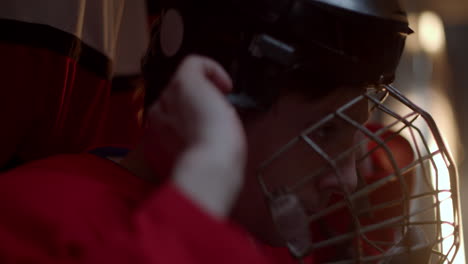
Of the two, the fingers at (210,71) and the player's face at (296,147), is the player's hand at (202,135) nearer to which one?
the fingers at (210,71)

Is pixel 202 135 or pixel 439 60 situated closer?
pixel 202 135

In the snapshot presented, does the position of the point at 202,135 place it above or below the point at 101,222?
above

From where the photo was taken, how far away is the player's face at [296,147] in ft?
2.09

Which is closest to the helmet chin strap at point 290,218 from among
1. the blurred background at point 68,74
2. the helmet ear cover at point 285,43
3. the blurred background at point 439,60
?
the helmet ear cover at point 285,43

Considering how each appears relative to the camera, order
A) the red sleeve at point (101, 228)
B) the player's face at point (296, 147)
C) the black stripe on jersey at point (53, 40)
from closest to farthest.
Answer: the red sleeve at point (101, 228) < the player's face at point (296, 147) < the black stripe on jersey at point (53, 40)

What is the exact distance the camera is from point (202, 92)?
49 centimetres

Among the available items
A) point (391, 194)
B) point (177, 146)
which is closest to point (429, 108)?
point (391, 194)

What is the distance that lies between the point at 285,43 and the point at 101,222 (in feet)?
0.91

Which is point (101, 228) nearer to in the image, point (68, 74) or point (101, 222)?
point (101, 222)

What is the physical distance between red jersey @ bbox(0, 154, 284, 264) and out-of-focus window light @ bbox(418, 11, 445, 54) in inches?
36.9

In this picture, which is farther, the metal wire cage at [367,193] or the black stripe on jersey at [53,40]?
the black stripe on jersey at [53,40]

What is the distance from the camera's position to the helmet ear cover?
0.59 m

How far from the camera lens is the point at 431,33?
1.33 meters

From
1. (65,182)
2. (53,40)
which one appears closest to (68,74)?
(53,40)
